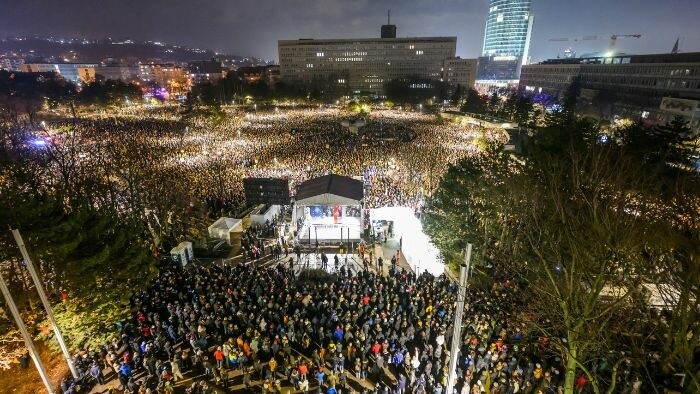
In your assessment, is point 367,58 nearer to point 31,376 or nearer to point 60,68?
point 31,376

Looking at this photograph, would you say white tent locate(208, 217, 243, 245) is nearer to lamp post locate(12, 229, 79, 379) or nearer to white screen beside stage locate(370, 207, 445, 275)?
white screen beside stage locate(370, 207, 445, 275)

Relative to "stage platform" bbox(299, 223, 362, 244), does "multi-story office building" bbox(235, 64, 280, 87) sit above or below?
above

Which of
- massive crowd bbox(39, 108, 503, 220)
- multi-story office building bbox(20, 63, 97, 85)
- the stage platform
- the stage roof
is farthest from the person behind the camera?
multi-story office building bbox(20, 63, 97, 85)

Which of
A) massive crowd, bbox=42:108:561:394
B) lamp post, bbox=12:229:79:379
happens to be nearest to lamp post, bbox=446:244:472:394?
massive crowd, bbox=42:108:561:394

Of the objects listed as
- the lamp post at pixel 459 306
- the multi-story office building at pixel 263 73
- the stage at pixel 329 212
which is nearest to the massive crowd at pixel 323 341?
the lamp post at pixel 459 306

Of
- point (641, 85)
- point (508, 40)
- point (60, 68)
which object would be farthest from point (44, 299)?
point (508, 40)

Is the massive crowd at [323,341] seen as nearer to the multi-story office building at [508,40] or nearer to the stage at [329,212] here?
the stage at [329,212]
